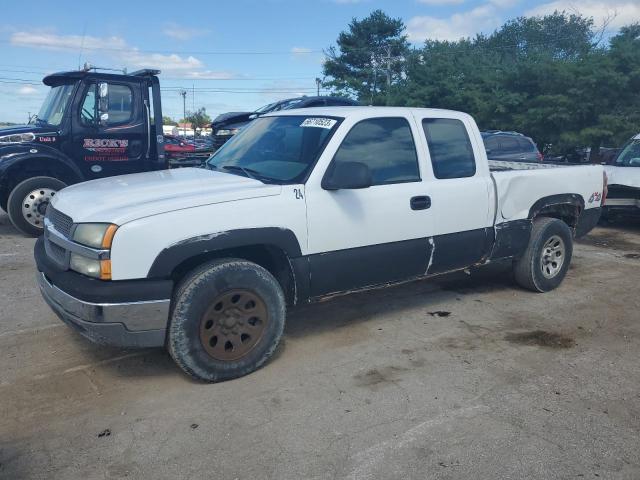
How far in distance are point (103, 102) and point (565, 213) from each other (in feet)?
22.0

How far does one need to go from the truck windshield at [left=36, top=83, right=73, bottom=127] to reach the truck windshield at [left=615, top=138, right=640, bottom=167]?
31.2ft

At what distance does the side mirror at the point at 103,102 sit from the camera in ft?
28.1

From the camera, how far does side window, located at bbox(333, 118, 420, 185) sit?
14.3 feet

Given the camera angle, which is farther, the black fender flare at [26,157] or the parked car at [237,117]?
the parked car at [237,117]

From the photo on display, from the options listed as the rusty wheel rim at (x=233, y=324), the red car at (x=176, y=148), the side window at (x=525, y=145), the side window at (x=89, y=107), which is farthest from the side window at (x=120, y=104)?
the side window at (x=525, y=145)

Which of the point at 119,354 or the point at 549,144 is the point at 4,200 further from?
the point at 549,144

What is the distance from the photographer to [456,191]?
16.1 feet

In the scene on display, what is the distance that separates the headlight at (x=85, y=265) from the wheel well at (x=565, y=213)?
14.5 feet

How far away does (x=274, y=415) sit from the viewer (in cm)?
343

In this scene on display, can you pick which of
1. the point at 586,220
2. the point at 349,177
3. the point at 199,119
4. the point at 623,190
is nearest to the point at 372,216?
the point at 349,177

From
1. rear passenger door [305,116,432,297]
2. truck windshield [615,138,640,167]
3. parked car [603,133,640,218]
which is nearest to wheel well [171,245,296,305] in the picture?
rear passenger door [305,116,432,297]

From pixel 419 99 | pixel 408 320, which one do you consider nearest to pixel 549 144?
pixel 419 99

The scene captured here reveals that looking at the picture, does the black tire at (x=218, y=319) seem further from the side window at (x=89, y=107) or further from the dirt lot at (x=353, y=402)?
the side window at (x=89, y=107)

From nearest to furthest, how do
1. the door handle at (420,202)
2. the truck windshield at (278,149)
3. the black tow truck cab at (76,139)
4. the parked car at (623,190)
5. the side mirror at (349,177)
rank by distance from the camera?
the side mirror at (349,177), the truck windshield at (278,149), the door handle at (420,202), the black tow truck cab at (76,139), the parked car at (623,190)
